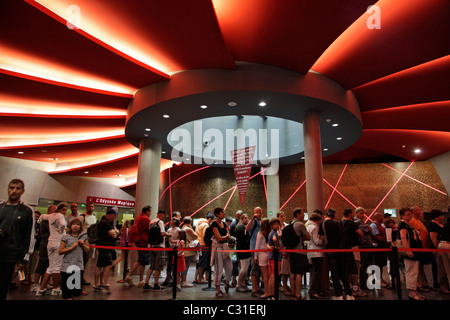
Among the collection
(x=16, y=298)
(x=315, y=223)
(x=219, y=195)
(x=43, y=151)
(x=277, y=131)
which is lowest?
(x=16, y=298)

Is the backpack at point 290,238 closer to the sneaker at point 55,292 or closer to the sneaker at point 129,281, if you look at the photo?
the sneaker at point 129,281

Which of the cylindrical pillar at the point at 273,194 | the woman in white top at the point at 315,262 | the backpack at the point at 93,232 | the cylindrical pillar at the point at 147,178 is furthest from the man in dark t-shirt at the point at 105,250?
the cylindrical pillar at the point at 273,194

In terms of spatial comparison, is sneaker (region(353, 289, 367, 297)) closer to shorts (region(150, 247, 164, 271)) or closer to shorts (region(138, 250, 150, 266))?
shorts (region(150, 247, 164, 271))

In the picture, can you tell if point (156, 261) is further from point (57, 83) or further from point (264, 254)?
point (57, 83)

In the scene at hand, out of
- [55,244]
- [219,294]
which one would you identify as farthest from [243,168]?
[55,244]

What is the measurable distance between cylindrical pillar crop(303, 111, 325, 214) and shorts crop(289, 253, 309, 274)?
2375 mm

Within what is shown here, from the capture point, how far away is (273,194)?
14.2m

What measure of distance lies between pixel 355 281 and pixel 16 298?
20.6 ft

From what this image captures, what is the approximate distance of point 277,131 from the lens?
1246 centimetres

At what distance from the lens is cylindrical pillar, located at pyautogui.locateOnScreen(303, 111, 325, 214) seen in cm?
761

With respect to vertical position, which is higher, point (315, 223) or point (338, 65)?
point (338, 65)

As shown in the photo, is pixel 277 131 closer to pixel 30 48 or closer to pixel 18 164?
pixel 30 48
